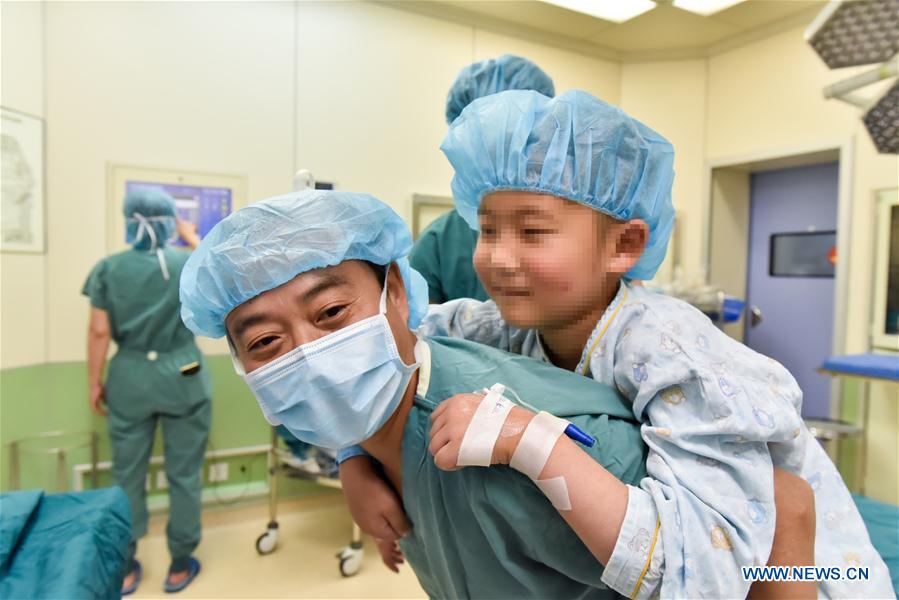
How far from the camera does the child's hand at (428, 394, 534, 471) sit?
626mm

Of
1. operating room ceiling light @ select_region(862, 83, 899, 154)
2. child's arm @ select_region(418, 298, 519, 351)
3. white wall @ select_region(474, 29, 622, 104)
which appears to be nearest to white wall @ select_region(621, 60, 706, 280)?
white wall @ select_region(474, 29, 622, 104)

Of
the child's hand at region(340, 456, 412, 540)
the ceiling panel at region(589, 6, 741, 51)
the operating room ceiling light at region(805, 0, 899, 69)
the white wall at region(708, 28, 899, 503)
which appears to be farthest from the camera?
the ceiling panel at region(589, 6, 741, 51)

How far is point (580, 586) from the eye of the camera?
745 millimetres

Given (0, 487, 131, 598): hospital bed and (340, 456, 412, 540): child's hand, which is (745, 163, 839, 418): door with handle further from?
(0, 487, 131, 598): hospital bed

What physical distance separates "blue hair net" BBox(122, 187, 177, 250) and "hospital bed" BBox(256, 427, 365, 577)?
107 centimetres

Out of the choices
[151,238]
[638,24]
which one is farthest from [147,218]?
[638,24]

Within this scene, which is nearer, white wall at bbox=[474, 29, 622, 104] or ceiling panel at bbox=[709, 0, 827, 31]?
ceiling panel at bbox=[709, 0, 827, 31]

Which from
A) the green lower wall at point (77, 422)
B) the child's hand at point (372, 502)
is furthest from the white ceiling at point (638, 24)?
the child's hand at point (372, 502)

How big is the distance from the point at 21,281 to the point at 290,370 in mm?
2659

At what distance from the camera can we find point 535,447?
615 mm

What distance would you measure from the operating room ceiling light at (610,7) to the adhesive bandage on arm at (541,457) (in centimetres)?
320

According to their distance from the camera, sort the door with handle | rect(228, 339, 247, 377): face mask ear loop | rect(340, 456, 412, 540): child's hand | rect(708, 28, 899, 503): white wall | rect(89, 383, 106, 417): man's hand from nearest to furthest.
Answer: rect(228, 339, 247, 377): face mask ear loop, rect(340, 456, 412, 540): child's hand, rect(89, 383, 106, 417): man's hand, rect(708, 28, 899, 503): white wall, the door with handle

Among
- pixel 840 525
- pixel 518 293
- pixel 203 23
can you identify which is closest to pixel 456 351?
pixel 518 293

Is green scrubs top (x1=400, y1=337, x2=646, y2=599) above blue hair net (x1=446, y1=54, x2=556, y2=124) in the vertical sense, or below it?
below
